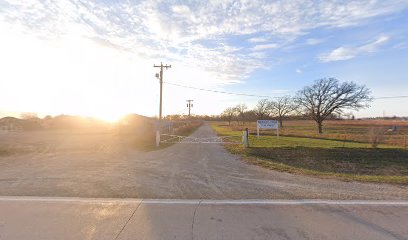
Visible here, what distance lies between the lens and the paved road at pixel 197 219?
14.5 feet

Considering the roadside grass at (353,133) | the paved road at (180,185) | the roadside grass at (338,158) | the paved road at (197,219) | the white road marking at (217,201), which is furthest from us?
the roadside grass at (353,133)

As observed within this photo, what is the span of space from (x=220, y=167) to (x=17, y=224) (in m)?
7.30

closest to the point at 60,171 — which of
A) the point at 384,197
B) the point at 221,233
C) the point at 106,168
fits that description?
the point at 106,168

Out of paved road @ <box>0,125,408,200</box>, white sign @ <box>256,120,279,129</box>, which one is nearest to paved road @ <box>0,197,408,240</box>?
paved road @ <box>0,125,408,200</box>

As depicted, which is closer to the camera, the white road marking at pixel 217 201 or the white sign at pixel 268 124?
the white road marking at pixel 217 201

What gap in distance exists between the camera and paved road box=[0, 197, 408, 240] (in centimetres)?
441

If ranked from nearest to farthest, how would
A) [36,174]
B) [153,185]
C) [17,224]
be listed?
[17,224], [153,185], [36,174]

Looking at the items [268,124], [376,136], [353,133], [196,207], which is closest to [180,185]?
[196,207]

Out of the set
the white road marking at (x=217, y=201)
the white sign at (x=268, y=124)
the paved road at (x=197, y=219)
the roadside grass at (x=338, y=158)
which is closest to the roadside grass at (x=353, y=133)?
the roadside grass at (x=338, y=158)

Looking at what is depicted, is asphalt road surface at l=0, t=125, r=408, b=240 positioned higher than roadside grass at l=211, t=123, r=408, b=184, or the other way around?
asphalt road surface at l=0, t=125, r=408, b=240

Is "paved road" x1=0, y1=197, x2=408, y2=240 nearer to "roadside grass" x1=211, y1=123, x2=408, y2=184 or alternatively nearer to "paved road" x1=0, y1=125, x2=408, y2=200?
"paved road" x1=0, y1=125, x2=408, y2=200

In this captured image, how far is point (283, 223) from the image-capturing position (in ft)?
15.9

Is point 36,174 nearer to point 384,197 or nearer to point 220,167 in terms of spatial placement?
point 220,167

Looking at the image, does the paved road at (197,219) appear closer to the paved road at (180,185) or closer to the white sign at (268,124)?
the paved road at (180,185)
